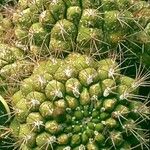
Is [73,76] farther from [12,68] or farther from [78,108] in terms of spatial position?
[12,68]

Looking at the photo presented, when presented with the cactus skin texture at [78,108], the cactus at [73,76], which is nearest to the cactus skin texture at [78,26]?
the cactus at [73,76]

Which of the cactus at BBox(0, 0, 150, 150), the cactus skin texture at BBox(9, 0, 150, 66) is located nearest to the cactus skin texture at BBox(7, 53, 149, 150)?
the cactus at BBox(0, 0, 150, 150)

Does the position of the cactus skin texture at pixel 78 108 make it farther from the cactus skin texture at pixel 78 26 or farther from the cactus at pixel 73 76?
the cactus skin texture at pixel 78 26

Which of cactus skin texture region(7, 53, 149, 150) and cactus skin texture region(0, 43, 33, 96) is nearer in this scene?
cactus skin texture region(7, 53, 149, 150)

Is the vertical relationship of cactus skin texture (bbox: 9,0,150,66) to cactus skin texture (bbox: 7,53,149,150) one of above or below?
above

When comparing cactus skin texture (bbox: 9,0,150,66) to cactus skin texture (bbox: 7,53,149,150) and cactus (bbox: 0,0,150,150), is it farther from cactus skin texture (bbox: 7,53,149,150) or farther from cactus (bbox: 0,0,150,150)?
cactus skin texture (bbox: 7,53,149,150)

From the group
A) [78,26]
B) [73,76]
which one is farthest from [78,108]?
[78,26]
